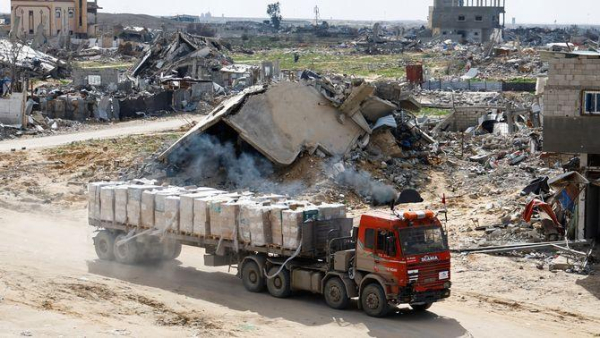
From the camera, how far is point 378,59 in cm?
9756

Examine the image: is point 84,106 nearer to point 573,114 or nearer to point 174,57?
point 174,57

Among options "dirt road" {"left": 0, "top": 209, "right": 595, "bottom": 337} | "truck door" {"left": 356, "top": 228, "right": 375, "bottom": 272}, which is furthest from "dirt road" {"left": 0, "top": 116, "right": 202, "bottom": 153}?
"truck door" {"left": 356, "top": 228, "right": 375, "bottom": 272}

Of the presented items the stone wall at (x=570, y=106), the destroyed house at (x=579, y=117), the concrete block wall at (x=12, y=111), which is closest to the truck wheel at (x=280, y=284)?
the destroyed house at (x=579, y=117)

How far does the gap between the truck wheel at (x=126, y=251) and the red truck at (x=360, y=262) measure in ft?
6.27

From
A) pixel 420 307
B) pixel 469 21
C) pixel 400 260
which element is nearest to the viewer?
pixel 400 260

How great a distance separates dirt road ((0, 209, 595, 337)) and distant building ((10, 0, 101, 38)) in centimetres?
8392

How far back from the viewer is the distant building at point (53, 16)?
346ft

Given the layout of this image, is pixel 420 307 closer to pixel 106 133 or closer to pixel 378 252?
pixel 378 252

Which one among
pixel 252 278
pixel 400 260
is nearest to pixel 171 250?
pixel 252 278

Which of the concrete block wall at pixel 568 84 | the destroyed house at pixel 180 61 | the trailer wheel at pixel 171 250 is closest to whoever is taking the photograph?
the trailer wheel at pixel 171 250

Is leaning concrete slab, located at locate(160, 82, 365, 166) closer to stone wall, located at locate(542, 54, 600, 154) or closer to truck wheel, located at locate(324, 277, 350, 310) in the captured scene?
stone wall, located at locate(542, 54, 600, 154)

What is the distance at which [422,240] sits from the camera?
64.4 ft

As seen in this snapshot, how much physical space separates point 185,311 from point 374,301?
3.53 meters

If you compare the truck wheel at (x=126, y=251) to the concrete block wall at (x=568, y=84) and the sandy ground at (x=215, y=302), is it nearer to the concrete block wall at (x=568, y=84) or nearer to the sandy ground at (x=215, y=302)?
the sandy ground at (x=215, y=302)
